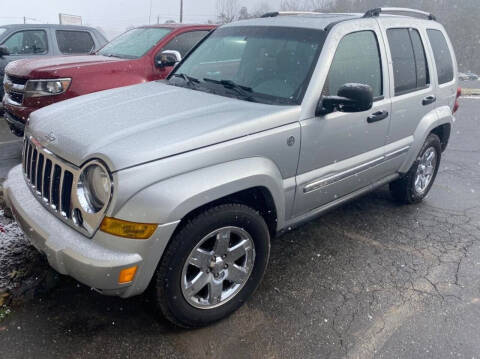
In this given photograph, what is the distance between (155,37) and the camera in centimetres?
614

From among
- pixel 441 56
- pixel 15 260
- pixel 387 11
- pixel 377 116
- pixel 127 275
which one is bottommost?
pixel 15 260

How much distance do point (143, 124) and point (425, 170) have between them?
3.30 m

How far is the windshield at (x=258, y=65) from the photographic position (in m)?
2.88

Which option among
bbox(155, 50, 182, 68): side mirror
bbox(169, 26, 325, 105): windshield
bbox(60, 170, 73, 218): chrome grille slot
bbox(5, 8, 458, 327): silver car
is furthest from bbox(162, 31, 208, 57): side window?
bbox(60, 170, 73, 218): chrome grille slot

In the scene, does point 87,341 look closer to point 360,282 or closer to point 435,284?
point 360,282

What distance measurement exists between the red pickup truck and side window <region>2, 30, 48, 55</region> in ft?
7.25

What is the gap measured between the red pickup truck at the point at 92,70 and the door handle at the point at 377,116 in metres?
2.66

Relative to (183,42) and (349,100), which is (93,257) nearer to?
(349,100)

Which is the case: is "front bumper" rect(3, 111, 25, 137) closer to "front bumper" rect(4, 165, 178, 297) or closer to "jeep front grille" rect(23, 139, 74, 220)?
"jeep front grille" rect(23, 139, 74, 220)

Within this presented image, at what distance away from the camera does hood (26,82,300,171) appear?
2.16 meters

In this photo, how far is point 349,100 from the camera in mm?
2689

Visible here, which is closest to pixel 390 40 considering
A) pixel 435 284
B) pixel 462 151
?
pixel 435 284

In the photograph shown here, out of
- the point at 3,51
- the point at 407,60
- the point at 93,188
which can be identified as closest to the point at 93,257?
the point at 93,188

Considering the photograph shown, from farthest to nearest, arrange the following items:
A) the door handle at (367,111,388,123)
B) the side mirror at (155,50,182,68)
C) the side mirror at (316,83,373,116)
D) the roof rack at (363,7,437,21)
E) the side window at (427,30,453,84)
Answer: the side mirror at (155,50,182,68)
the side window at (427,30,453,84)
the roof rack at (363,7,437,21)
the door handle at (367,111,388,123)
the side mirror at (316,83,373,116)
